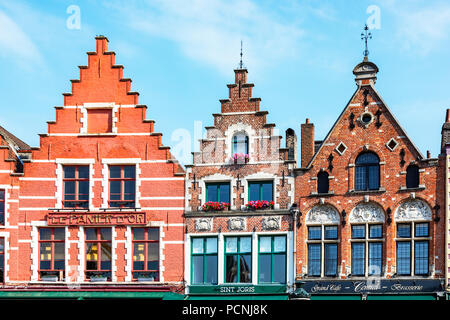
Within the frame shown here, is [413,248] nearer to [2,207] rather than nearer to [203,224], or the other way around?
[203,224]

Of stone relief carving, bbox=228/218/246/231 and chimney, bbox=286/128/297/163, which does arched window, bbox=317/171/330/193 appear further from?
stone relief carving, bbox=228/218/246/231

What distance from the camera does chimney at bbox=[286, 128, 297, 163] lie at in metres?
30.7

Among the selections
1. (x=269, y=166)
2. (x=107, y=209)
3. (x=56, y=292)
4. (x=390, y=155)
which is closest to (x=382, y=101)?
(x=390, y=155)

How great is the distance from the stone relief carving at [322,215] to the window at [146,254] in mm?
5582

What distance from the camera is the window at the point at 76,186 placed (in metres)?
31.1

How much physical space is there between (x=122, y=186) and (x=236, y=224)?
4452 millimetres

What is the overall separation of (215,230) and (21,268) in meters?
7.23

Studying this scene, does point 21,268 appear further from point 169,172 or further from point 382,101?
point 382,101

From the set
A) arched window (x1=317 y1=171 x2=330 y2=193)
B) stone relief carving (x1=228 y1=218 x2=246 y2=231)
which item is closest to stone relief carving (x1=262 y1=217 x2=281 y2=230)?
stone relief carving (x1=228 y1=218 x2=246 y2=231)

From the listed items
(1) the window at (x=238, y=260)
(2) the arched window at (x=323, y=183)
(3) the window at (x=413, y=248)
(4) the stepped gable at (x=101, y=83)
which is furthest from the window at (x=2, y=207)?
(3) the window at (x=413, y=248)

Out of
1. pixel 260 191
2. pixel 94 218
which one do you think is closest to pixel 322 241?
pixel 260 191

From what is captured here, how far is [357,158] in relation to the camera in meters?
29.7

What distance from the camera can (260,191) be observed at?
30359 millimetres

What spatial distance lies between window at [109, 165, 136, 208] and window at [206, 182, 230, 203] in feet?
9.00
